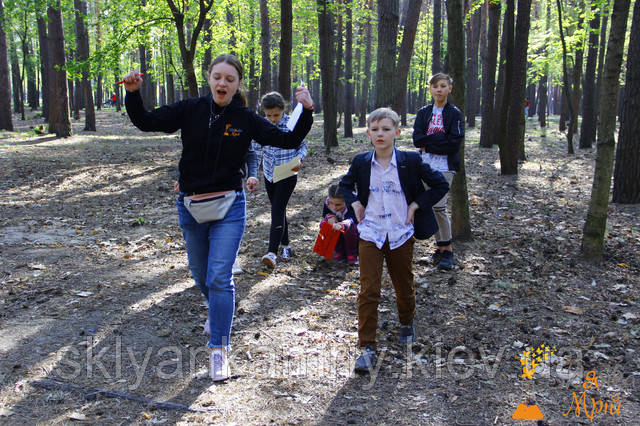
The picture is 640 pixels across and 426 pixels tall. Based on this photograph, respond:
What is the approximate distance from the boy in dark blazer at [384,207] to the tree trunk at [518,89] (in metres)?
8.84

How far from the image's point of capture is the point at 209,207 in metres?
3.45

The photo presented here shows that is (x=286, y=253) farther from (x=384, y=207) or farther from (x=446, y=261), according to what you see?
(x=384, y=207)

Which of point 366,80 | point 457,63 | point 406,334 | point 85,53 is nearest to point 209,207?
point 406,334

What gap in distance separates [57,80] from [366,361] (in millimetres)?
17451

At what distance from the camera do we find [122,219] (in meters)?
8.55

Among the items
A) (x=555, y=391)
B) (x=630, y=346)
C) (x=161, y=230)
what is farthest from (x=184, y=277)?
(x=630, y=346)

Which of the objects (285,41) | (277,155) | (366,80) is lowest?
(277,155)

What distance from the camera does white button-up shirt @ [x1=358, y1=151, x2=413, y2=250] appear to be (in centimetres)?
375

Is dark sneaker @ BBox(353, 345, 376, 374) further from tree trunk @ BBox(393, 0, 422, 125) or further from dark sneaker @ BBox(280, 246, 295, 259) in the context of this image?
tree trunk @ BBox(393, 0, 422, 125)

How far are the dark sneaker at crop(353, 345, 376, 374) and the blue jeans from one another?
101cm

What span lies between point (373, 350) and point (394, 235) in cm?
94

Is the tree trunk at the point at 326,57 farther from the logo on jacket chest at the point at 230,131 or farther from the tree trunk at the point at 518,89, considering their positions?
the logo on jacket chest at the point at 230,131

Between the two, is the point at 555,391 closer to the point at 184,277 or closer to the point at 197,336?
the point at 197,336

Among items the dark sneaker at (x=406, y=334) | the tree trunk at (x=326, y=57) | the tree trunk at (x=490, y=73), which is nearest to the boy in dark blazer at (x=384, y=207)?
the dark sneaker at (x=406, y=334)
